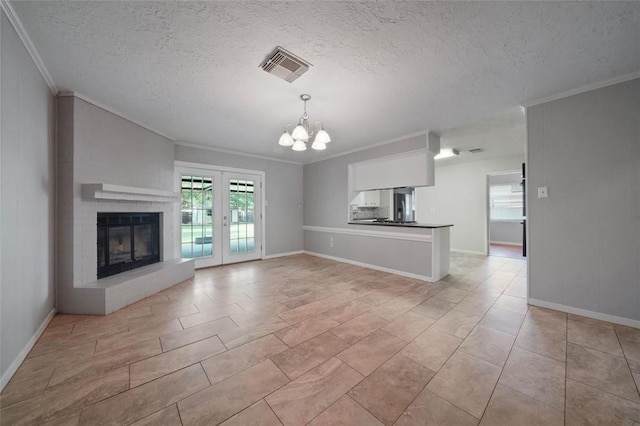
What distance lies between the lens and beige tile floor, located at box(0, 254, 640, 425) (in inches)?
51.8

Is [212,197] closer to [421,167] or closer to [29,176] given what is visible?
[29,176]

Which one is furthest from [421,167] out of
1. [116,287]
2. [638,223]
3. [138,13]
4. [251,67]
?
[116,287]

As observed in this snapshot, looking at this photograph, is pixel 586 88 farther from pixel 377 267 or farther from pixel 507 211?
pixel 507 211

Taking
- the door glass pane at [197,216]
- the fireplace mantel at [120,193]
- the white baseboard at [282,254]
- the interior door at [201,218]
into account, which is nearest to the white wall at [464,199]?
the white baseboard at [282,254]

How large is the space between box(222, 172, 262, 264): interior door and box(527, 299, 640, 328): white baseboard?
4.97 metres

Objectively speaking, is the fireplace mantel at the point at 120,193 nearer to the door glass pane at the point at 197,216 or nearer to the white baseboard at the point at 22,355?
the door glass pane at the point at 197,216

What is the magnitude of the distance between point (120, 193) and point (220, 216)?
200cm

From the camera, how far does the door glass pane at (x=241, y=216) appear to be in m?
5.05

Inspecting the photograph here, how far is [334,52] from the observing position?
1907 millimetres

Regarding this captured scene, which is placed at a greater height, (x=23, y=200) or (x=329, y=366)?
(x=23, y=200)

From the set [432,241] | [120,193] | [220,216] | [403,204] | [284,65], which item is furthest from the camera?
[403,204]

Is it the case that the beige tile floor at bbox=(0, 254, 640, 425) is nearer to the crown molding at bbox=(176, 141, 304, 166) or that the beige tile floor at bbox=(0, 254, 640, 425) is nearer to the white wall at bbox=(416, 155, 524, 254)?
the crown molding at bbox=(176, 141, 304, 166)

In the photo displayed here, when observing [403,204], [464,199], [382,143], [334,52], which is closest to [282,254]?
[403,204]

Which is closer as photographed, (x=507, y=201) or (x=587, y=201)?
(x=587, y=201)
